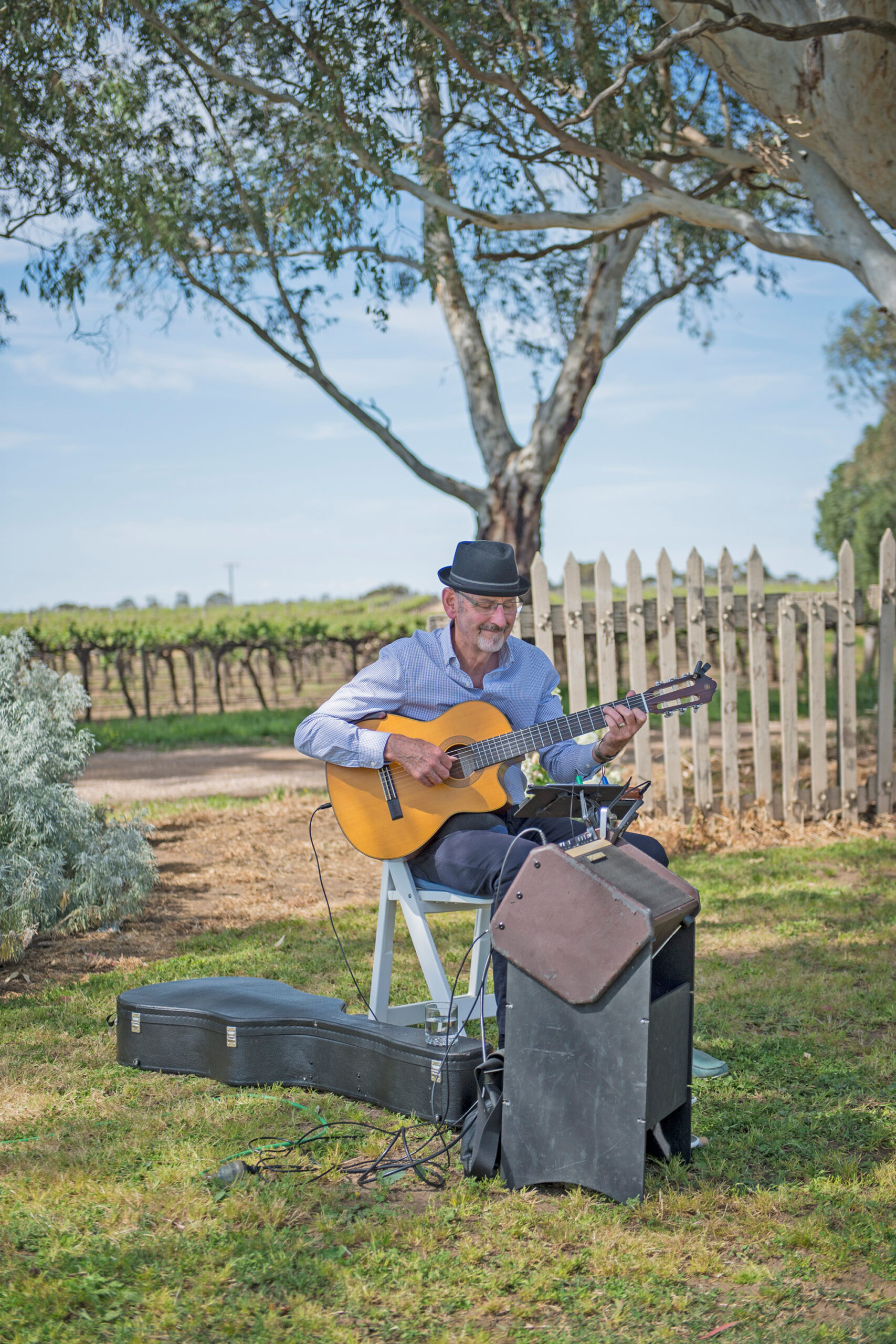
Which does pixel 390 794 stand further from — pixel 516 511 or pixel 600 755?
pixel 516 511

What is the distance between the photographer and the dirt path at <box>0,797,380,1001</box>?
506 cm

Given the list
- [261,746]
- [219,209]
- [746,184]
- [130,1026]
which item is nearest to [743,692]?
[261,746]

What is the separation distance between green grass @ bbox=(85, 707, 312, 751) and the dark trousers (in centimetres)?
1071

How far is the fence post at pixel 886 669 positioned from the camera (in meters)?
7.32

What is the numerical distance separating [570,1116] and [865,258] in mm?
4703

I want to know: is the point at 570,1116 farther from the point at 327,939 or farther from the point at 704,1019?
the point at 327,939

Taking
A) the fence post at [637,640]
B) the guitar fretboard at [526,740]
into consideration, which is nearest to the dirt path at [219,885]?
the fence post at [637,640]

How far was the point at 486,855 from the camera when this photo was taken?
11.1ft

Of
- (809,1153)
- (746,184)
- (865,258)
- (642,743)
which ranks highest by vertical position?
(746,184)

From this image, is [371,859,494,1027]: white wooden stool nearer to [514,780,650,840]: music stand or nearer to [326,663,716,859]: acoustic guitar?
[326,663,716,859]: acoustic guitar

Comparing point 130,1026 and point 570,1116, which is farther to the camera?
point 130,1026

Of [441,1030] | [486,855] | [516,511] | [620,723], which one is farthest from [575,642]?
[441,1030]

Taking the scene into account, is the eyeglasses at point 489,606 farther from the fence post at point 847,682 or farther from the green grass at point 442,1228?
the fence post at point 847,682

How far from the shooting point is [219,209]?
35.0 ft
